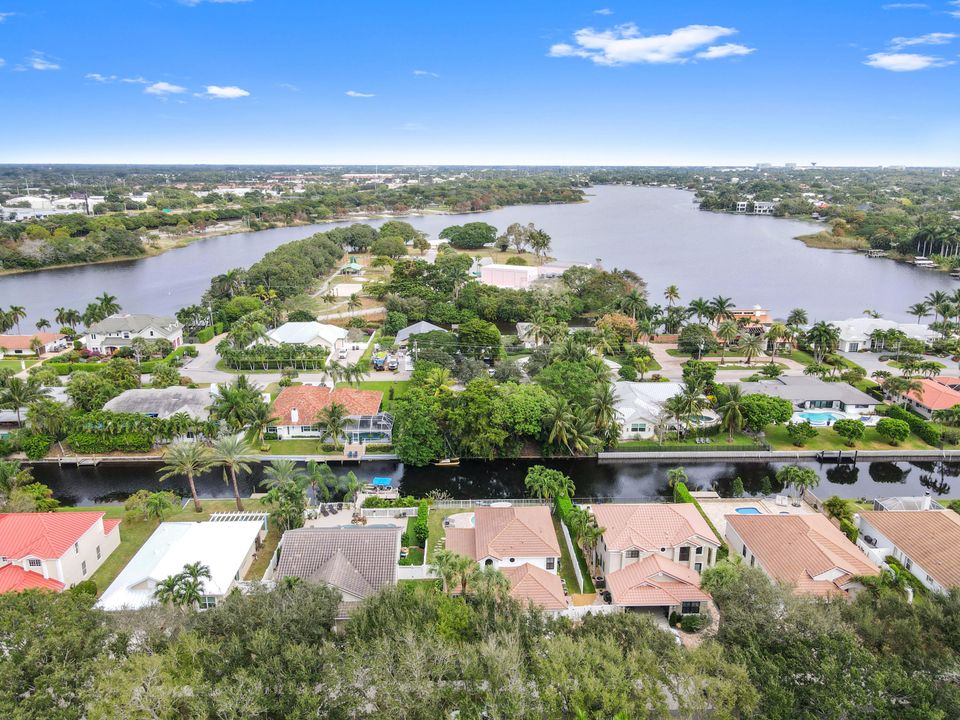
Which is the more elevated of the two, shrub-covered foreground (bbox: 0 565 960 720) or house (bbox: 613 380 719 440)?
shrub-covered foreground (bbox: 0 565 960 720)

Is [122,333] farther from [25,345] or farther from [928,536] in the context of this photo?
[928,536]

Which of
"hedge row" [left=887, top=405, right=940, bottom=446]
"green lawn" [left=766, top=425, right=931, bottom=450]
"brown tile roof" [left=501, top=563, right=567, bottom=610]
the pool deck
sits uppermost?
"brown tile roof" [left=501, top=563, right=567, bottom=610]

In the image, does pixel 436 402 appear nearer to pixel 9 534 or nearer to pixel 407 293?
pixel 9 534

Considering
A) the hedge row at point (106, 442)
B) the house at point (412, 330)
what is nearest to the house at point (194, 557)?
the hedge row at point (106, 442)

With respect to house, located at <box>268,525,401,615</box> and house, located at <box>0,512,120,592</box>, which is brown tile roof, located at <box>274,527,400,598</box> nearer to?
house, located at <box>268,525,401,615</box>

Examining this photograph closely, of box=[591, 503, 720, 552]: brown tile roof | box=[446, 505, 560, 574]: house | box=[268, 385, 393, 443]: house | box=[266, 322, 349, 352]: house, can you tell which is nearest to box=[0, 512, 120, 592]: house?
box=[268, 385, 393, 443]: house

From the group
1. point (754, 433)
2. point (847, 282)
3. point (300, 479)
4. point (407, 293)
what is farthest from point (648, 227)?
point (300, 479)
